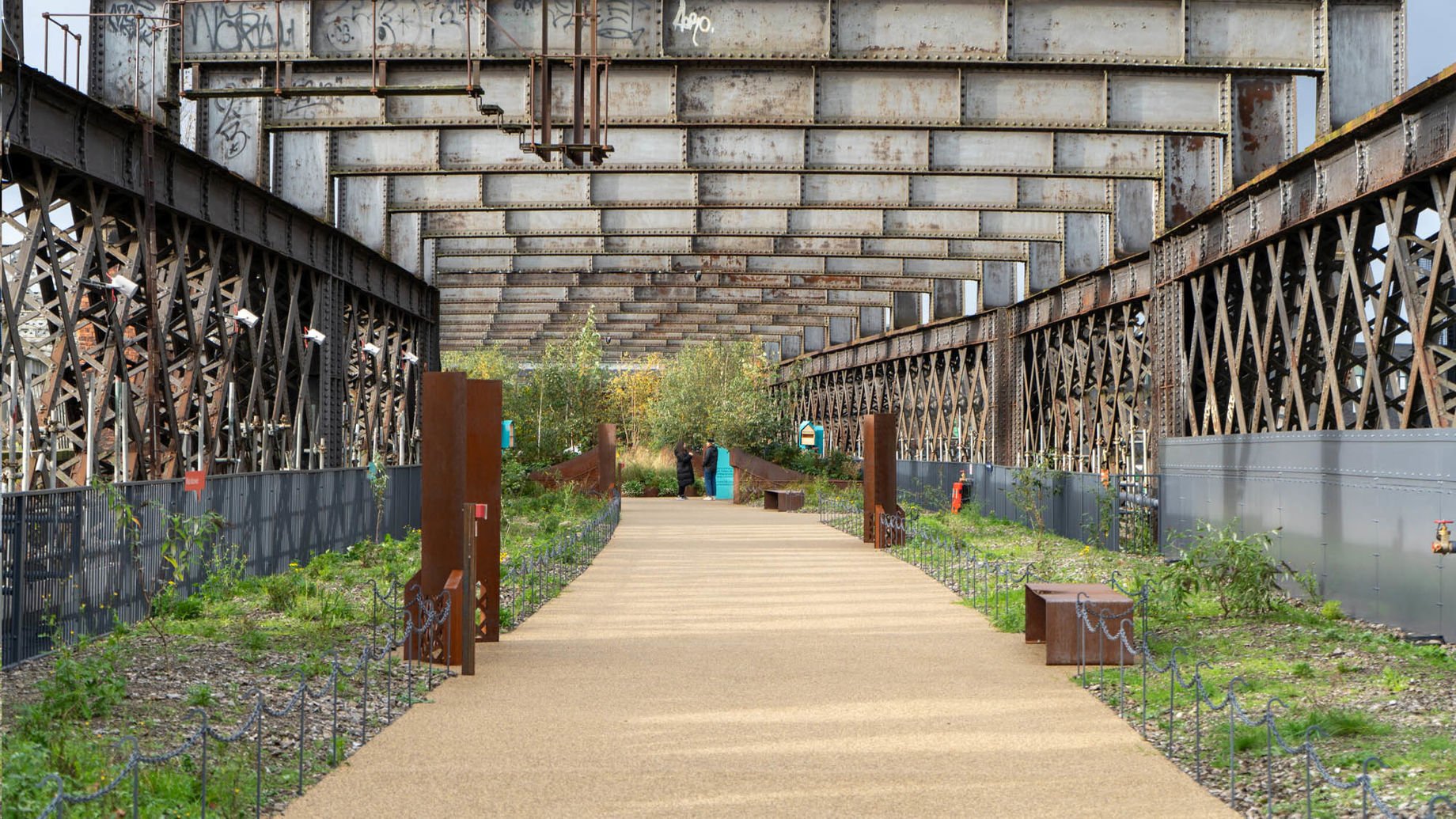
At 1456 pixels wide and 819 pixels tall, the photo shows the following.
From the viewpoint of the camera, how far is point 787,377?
62.0 m

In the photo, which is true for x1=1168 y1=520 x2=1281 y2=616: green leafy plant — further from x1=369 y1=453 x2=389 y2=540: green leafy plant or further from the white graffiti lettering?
x1=369 y1=453 x2=389 y2=540: green leafy plant

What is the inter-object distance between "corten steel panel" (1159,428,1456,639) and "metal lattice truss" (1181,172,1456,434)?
1.70 ft

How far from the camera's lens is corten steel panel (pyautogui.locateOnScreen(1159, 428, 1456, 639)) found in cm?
1255

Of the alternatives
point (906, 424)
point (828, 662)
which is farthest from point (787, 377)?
point (828, 662)

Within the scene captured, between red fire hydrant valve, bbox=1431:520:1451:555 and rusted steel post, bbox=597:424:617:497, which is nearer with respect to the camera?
red fire hydrant valve, bbox=1431:520:1451:555

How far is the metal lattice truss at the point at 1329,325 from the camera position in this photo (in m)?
14.0

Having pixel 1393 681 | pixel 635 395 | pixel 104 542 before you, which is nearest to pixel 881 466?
pixel 104 542

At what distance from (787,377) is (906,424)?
17.2 metres

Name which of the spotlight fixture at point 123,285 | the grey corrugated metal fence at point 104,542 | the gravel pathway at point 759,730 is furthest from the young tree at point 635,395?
the gravel pathway at point 759,730

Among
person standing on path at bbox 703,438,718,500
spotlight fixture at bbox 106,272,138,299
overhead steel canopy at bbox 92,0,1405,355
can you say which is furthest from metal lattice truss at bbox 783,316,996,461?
spotlight fixture at bbox 106,272,138,299

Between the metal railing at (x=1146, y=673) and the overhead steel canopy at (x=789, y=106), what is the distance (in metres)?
6.15

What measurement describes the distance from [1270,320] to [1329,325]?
0.96 meters

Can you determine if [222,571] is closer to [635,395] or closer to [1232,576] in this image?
[1232,576]

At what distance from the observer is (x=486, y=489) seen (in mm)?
13086
